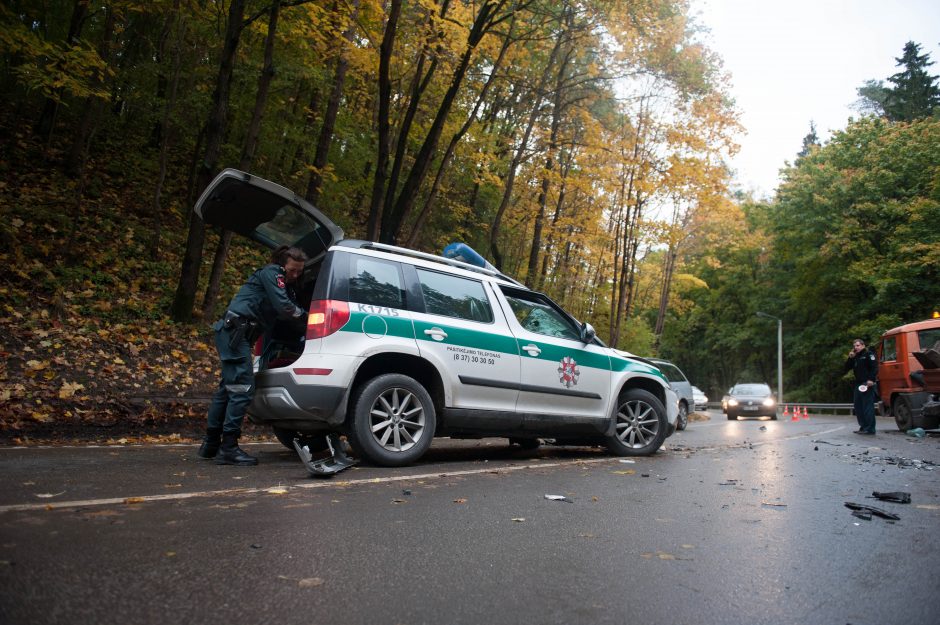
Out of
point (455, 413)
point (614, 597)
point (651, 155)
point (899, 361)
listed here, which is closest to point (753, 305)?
point (651, 155)

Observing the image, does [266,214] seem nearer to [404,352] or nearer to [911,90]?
[404,352]

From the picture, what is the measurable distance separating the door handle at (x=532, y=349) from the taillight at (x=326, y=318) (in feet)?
6.64

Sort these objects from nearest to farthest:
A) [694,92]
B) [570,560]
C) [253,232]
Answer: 1. [570,560]
2. [253,232]
3. [694,92]

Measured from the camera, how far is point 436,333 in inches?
243

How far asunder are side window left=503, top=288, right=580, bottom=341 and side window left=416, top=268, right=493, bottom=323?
0.37 metres

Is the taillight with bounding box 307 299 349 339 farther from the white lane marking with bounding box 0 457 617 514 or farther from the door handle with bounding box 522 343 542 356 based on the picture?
the door handle with bounding box 522 343 542 356

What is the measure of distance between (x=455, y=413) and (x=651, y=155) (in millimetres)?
17330

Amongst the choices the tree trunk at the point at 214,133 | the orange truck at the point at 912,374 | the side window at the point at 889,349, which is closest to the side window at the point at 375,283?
the tree trunk at the point at 214,133

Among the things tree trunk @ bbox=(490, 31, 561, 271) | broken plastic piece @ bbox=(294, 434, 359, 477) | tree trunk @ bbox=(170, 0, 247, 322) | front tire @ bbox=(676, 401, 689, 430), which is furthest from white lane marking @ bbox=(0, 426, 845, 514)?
tree trunk @ bbox=(490, 31, 561, 271)

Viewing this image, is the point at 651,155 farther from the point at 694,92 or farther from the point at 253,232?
the point at 253,232

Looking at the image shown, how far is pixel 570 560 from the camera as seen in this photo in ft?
10.5

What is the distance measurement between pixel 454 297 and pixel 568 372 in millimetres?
1558

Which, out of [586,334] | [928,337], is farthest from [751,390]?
[586,334]

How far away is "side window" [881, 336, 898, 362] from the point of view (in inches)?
633
